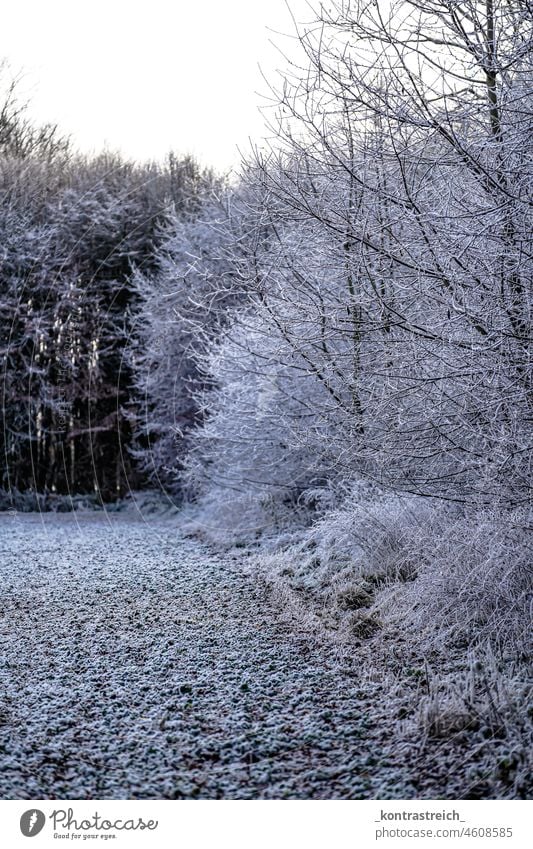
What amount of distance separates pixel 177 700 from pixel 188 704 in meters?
0.08

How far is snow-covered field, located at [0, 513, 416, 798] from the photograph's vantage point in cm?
286

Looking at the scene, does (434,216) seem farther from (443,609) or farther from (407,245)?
(443,609)

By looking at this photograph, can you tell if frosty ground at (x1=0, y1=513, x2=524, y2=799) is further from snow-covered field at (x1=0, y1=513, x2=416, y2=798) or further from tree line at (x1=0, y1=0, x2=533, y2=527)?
tree line at (x1=0, y1=0, x2=533, y2=527)

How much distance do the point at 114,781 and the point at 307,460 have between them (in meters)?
5.50

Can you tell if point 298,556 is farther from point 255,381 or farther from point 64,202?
point 64,202

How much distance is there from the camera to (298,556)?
23.9ft

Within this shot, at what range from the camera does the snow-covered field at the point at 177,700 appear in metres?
2.86

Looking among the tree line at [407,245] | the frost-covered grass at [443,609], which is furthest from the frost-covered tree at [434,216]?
the frost-covered grass at [443,609]

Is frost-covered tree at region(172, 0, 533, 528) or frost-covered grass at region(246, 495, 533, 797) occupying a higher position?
frost-covered tree at region(172, 0, 533, 528)

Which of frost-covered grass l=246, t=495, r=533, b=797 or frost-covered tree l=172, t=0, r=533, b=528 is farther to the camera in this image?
frost-covered tree l=172, t=0, r=533, b=528

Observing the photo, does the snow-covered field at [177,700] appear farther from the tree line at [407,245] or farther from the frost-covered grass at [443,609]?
the tree line at [407,245]

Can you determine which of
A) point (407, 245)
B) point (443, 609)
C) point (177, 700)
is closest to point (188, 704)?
point (177, 700)

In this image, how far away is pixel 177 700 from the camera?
12.4 ft

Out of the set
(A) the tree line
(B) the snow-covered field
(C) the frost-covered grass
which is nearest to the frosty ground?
(B) the snow-covered field
